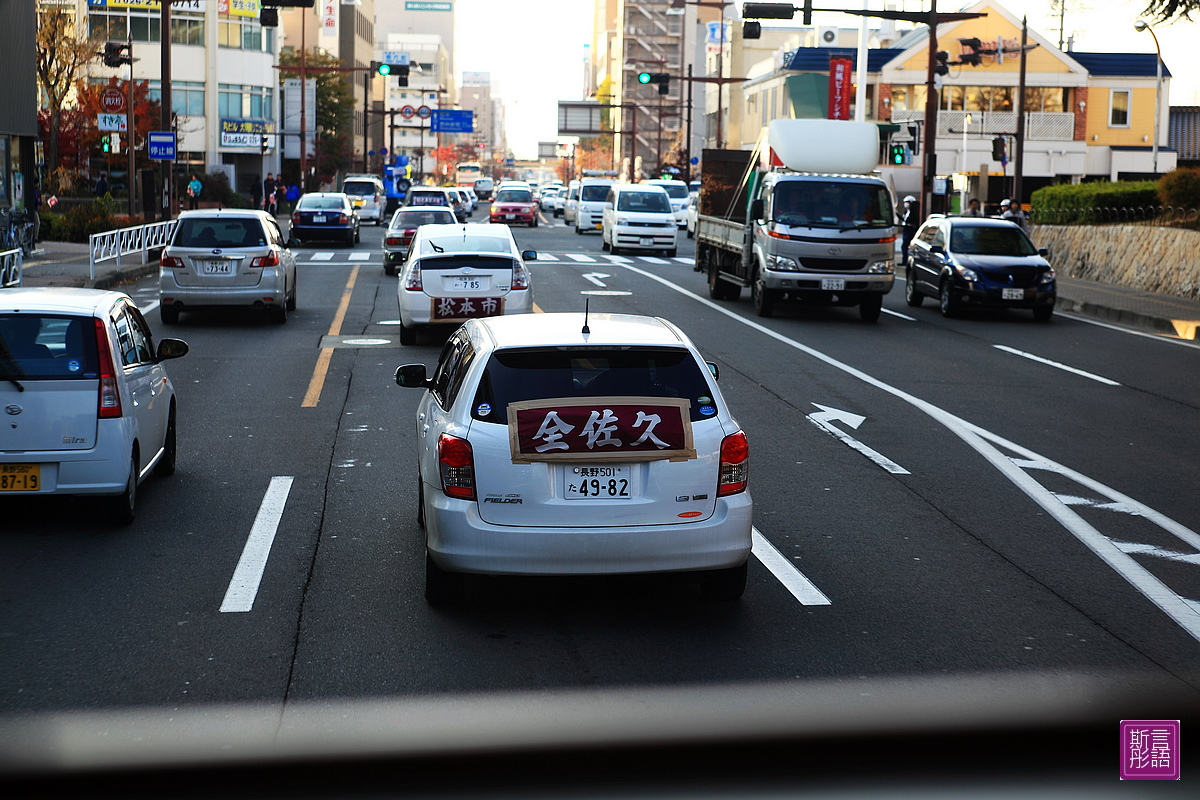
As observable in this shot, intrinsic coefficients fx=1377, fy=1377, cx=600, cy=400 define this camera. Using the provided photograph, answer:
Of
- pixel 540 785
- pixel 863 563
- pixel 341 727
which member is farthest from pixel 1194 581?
pixel 341 727

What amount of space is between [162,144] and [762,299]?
2255 cm

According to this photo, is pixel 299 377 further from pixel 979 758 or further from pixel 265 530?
pixel 979 758

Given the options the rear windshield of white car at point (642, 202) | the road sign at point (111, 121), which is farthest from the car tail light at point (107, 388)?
the road sign at point (111, 121)

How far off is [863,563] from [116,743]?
4.46 m

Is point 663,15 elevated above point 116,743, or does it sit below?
above

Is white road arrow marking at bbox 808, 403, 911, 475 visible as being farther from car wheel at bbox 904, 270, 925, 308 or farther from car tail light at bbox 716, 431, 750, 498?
car wheel at bbox 904, 270, 925, 308

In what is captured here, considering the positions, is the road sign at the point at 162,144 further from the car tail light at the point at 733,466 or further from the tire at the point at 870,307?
the car tail light at the point at 733,466

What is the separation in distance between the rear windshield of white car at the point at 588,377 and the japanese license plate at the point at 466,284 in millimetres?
11304

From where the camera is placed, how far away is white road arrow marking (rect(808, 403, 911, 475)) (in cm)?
1119

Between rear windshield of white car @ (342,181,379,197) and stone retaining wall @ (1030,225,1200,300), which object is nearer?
stone retaining wall @ (1030,225,1200,300)

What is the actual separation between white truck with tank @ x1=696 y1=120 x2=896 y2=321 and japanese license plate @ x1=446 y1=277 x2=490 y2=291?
21.5ft

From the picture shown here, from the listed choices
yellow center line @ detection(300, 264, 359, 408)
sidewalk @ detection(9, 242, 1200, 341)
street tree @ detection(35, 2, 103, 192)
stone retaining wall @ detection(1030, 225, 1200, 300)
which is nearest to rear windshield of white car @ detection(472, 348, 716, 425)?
yellow center line @ detection(300, 264, 359, 408)

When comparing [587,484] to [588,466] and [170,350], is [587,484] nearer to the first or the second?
[588,466]

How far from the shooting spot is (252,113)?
8462 cm
